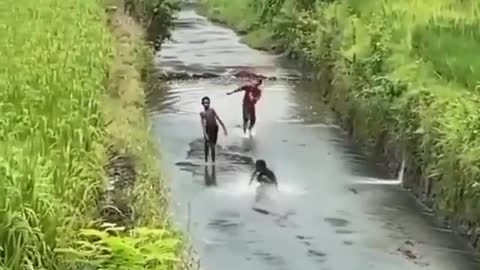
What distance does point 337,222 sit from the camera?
998 centimetres

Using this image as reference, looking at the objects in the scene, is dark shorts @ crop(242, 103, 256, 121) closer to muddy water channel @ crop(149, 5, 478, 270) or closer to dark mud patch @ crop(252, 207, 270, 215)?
muddy water channel @ crop(149, 5, 478, 270)

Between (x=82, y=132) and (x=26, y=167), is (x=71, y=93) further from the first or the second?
(x=26, y=167)

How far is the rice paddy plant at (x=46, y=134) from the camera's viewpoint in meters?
4.39

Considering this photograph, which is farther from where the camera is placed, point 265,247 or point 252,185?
point 252,185

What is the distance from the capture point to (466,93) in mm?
10344

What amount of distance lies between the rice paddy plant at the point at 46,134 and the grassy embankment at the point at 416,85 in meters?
3.16

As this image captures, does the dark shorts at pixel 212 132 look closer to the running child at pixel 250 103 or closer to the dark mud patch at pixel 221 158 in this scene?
the dark mud patch at pixel 221 158

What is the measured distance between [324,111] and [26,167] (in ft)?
37.2

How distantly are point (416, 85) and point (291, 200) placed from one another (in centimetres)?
187

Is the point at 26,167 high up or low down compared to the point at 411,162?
up

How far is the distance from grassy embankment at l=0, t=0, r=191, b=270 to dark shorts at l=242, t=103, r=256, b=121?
3.41 metres

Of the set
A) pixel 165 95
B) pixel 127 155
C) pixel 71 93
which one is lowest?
pixel 165 95

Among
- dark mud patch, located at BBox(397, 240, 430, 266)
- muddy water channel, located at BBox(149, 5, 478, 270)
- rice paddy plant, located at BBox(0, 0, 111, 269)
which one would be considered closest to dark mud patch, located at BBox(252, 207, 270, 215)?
muddy water channel, located at BBox(149, 5, 478, 270)

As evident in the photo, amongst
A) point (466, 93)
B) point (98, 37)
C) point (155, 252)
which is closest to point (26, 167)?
point (155, 252)
